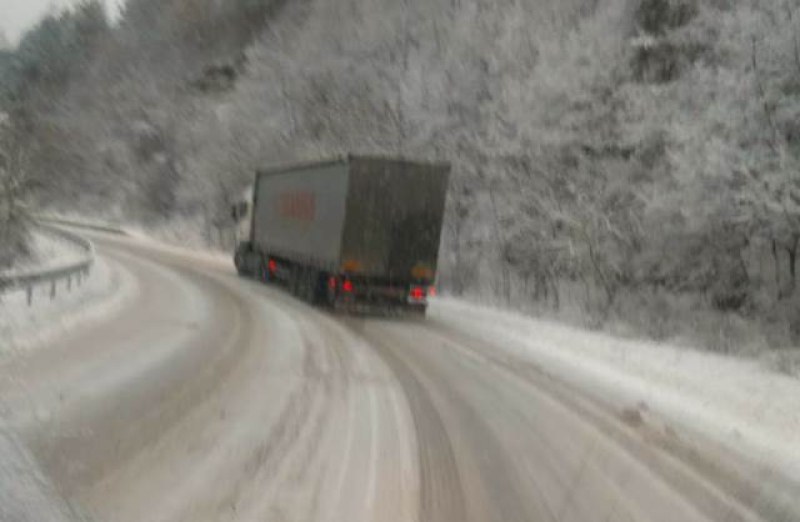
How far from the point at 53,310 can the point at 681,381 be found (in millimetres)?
10625

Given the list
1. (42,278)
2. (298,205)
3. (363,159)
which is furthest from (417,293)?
(42,278)

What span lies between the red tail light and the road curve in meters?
7.94

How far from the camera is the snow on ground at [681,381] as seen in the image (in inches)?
415

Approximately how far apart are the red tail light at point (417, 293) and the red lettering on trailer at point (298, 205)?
3.65 meters

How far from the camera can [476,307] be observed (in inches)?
1027

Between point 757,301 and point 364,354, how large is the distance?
47.0 feet

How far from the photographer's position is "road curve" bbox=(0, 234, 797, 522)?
6129 millimetres

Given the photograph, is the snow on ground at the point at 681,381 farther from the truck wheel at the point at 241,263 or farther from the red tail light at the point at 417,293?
the truck wheel at the point at 241,263

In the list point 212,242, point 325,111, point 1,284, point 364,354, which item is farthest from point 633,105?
point 212,242

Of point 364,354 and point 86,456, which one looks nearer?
point 86,456

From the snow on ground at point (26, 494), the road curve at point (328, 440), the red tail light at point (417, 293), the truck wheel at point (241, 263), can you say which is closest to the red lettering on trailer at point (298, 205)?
the red tail light at point (417, 293)

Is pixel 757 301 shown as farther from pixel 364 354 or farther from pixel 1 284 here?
pixel 1 284

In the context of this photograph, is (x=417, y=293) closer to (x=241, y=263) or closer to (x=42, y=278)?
(x=42, y=278)

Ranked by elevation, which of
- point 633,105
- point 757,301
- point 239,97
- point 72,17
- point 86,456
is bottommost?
point 86,456
